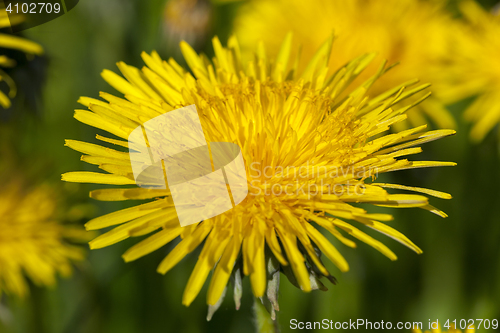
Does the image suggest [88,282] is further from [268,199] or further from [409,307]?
[409,307]

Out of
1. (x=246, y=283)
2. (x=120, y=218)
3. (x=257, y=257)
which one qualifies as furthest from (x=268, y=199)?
(x=246, y=283)

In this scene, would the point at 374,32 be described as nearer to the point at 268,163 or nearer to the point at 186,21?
the point at 186,21

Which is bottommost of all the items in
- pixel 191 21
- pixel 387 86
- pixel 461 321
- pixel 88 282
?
pixel 461 321

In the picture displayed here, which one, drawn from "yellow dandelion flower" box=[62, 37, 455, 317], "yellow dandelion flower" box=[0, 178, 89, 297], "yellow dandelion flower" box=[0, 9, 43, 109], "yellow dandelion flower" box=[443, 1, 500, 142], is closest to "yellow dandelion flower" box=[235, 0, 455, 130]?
"yellow dandelion flower" box=[443, 1, 500, 142]

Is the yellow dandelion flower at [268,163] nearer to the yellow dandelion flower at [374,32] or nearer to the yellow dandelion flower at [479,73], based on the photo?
the yellow dandelion flower at [374,32]

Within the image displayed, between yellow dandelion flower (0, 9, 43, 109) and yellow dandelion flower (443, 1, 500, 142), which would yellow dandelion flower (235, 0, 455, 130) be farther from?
yellow dandelion flower (0, 9, 43, 109)

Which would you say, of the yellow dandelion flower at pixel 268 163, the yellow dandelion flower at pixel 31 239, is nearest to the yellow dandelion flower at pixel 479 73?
the yellow dandelion flower at pixel 268 163
